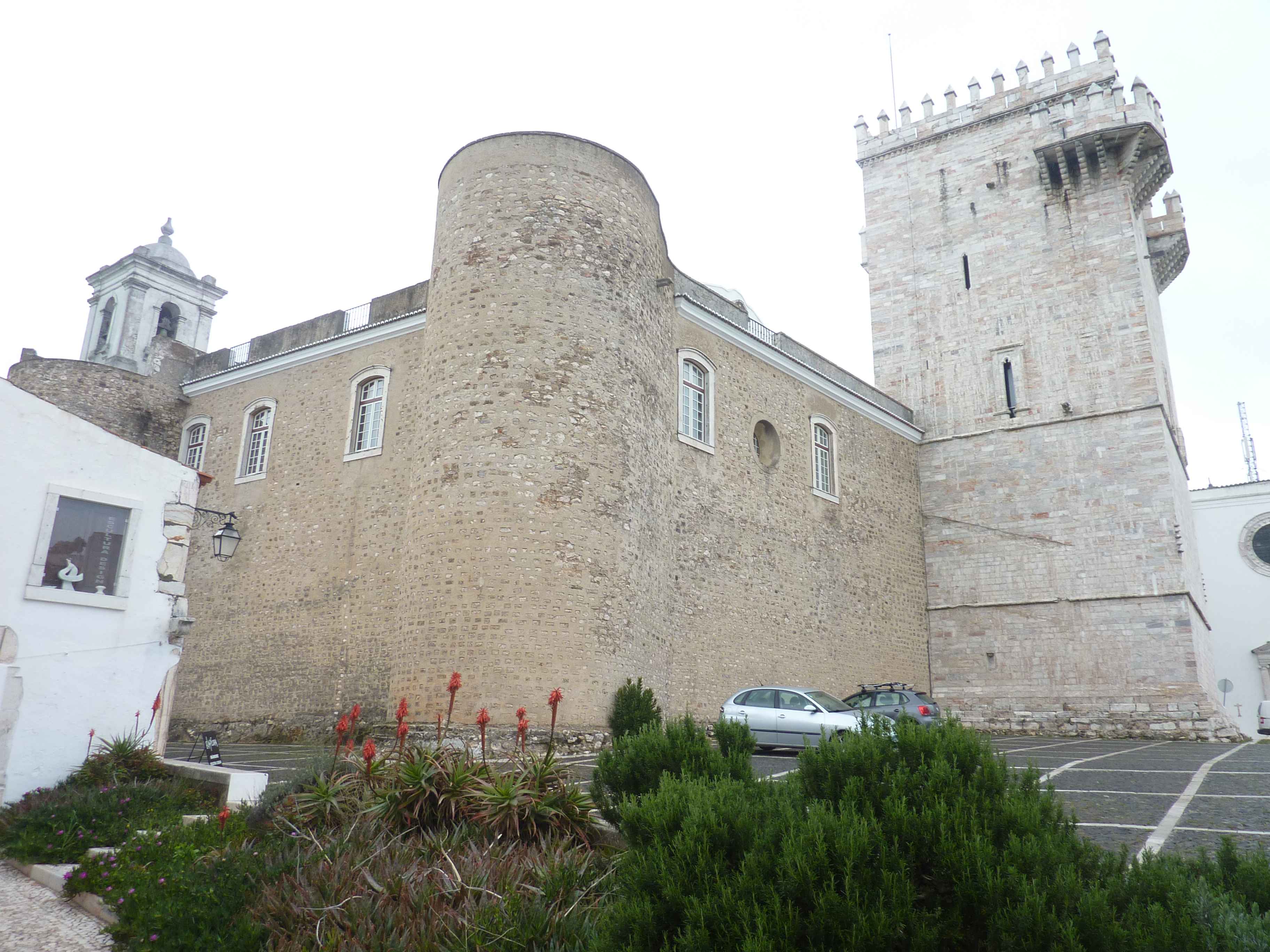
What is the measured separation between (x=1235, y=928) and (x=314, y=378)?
18862mm

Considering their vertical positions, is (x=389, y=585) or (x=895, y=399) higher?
(x=895, y=399)

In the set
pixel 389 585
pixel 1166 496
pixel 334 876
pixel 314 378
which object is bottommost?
pixel 334 876

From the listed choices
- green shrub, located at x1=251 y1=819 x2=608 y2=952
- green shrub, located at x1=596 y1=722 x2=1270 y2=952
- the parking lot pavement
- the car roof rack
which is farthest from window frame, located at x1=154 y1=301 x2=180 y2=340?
green shrub, located at x1=596 y1=722 x2=1270 y2=952

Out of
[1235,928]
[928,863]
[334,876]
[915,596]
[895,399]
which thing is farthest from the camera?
[895,399]

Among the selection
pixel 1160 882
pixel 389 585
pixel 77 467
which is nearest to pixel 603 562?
pixel 389 585

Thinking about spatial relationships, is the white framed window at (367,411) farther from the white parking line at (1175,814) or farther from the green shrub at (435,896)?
the white parking line at (1175,814)

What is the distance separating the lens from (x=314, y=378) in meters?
19.4

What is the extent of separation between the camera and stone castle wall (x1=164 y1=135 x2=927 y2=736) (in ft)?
45.4

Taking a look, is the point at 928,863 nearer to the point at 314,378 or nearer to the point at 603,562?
the point at 603,562

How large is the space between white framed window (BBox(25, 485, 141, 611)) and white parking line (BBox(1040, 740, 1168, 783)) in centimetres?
850

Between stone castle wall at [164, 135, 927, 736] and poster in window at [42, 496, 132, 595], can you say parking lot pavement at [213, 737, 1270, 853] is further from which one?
poster in window at [42, 496, 132, 595]

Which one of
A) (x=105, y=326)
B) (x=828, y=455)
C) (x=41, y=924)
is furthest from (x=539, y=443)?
(x=105, y=326)

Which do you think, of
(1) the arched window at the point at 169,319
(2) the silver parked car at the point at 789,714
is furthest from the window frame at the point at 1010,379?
(1) the arched window at the point at 169,319

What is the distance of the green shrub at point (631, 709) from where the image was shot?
1348 centimetres
